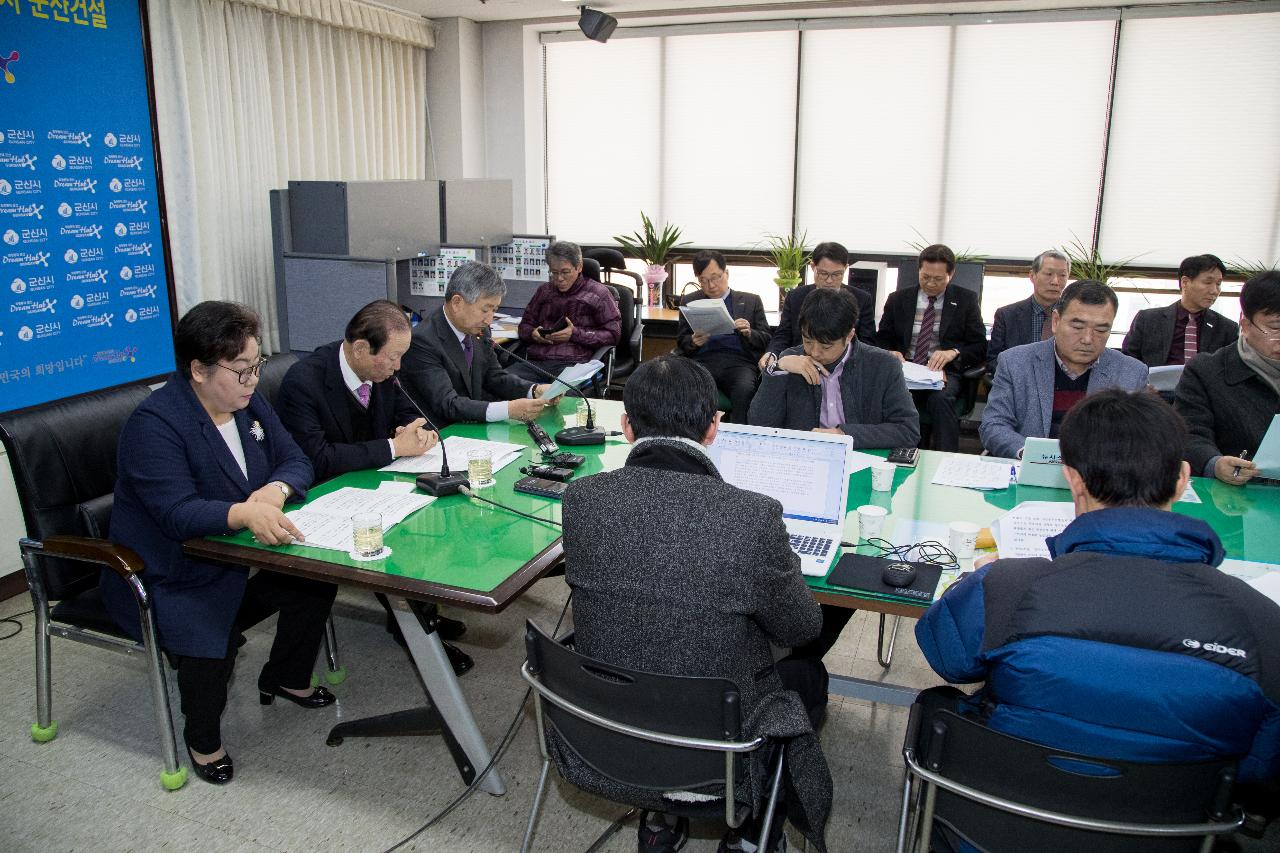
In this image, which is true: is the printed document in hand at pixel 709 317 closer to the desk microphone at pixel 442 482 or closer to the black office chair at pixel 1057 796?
the desk microphone at pixel 442 482

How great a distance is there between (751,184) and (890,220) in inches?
40.2

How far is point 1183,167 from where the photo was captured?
5812 mm

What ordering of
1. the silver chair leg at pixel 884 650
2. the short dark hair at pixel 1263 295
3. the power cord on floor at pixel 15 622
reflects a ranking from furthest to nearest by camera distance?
the power cord on floor at pixel 15 622 < the silver chair leg at pixel 884 650 < the short dark hair at pixel 1263 295

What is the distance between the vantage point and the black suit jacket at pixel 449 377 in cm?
326

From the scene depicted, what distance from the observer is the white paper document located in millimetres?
2658

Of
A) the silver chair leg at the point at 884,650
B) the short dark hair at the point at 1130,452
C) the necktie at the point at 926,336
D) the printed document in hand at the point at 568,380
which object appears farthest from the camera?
the necktie at the point at 926,336

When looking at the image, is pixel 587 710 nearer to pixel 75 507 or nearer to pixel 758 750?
pixel 758 750

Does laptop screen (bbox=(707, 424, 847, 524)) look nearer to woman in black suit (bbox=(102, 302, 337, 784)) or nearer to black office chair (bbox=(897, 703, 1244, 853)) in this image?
black office chair (bbox=(897, 703, 1244, 853))

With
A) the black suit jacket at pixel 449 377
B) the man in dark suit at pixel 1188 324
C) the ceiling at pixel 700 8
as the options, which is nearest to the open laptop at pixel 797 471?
the black suit jacket at pixel 449 377

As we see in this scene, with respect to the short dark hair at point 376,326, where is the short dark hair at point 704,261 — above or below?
above

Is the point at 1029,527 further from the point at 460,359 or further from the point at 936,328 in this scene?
the point at 936,328

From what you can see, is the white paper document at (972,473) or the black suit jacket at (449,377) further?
the black suit jacket at (449,377)

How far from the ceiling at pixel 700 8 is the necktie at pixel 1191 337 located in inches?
94.1

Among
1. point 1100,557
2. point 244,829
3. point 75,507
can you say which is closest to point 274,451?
point 75,507
